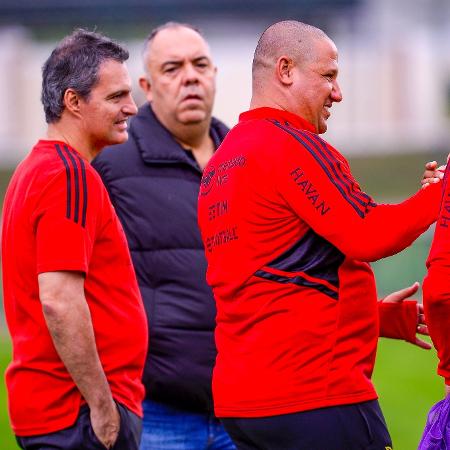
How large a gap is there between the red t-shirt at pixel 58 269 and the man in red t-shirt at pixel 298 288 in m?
0.47

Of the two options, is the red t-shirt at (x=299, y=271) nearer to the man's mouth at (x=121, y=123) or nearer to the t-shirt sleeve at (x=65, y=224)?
the t-shirt sleeve at (x=65, y=224)

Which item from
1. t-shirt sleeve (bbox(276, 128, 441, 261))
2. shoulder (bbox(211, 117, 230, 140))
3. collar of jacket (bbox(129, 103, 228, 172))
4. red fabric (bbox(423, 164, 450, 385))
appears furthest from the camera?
shoulder (bbox(211, 117, 230, 140))

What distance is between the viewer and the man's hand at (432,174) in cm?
358

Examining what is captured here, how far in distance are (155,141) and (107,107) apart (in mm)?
835

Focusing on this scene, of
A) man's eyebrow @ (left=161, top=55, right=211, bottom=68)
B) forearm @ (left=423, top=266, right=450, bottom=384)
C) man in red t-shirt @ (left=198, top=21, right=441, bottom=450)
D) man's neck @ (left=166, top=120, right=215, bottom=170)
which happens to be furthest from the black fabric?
forearm @ (left=423, top=266, right=450, bottom=384)

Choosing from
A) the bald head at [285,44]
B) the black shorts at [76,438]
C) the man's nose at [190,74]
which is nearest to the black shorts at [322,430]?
Result: the black shorts at [76,438]

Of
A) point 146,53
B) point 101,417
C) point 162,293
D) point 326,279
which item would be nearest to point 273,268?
point 326,279

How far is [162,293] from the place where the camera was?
483cm

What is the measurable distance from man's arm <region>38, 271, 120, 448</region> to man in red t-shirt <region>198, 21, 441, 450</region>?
0.41 m

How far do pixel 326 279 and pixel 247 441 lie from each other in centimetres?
53

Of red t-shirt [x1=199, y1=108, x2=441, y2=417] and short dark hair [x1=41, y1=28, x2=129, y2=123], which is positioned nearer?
red t-shirt [x1=199, y1=108, x2=441, y2=417]

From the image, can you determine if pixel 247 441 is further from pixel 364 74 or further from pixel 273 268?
pixel 364 74

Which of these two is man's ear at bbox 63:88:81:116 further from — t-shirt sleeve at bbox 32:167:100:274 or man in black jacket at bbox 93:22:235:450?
man in black jacket at bbox 93:22:235:450

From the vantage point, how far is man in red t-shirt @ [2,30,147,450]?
12.8 feet
